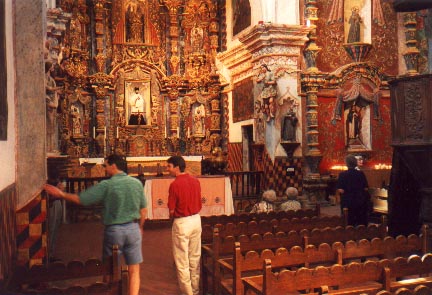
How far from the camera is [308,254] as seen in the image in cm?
465

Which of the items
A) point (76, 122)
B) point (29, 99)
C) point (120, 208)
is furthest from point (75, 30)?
point (120, 208)

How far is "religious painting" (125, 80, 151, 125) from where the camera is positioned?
18.4 m

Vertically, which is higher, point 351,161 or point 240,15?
point 240,15

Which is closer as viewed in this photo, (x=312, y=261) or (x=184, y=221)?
(x=312, y=261)

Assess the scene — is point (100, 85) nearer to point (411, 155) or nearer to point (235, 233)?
point (235, 233)

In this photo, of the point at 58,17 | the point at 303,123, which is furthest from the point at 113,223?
the point at 303,123

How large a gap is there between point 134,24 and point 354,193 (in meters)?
13.6

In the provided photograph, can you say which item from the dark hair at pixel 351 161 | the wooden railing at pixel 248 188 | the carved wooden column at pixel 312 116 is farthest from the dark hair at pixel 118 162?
the carved wooden column at pixel 312 116

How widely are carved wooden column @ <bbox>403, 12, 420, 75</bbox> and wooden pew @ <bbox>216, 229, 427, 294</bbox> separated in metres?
10.9

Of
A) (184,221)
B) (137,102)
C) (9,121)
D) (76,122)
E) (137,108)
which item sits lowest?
(184,221)

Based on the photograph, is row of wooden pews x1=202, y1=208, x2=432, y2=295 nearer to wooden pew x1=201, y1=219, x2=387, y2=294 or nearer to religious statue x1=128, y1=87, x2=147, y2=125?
wooden pew x1=201, y1=219, x2=387, y2=294

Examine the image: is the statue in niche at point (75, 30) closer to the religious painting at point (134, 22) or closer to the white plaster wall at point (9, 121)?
the religious painting at point (134, 22)

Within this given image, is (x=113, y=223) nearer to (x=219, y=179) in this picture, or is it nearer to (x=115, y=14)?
(x=219, y=179)

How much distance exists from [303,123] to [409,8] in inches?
336
